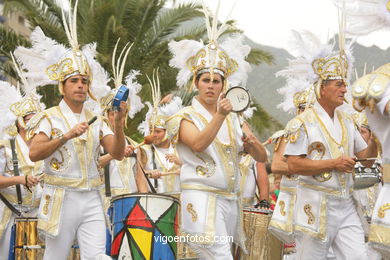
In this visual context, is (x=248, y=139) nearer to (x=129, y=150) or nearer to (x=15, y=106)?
(x=129, y=150)

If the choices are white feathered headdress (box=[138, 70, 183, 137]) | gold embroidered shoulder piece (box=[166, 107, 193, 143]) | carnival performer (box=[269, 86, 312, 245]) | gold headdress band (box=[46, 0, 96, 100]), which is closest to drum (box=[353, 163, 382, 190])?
carnival performer (box=[269, 86, 312, 245])

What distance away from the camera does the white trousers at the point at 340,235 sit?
24.6 feet

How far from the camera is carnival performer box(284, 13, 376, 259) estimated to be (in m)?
7.59

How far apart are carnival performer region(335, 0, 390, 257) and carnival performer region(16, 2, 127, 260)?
2599 mm

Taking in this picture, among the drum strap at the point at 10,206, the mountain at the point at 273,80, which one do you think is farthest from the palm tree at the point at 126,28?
the mountain at the point at 273,80

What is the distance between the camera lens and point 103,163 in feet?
30.4

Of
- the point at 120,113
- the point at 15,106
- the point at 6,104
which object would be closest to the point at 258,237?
the point at 120,113

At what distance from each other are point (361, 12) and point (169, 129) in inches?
106

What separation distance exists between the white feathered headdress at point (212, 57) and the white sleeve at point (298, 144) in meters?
0.97

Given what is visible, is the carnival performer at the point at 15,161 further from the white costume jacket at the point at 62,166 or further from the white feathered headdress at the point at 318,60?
the white feathered headdress at the point at 318,60

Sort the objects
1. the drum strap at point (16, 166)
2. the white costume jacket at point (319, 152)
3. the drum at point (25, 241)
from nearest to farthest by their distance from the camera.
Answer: the white costume jacket at point (319, 152) → the drum at point (25, 241) → the drum strap at point (16, 166)

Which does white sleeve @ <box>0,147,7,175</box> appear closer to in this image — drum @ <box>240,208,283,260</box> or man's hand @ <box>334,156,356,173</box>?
drum @ <box>240,208,283,260</box>

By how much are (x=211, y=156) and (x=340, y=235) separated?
1.42 metres

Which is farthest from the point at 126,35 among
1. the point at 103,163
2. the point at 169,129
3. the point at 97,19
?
the point at 169,129
